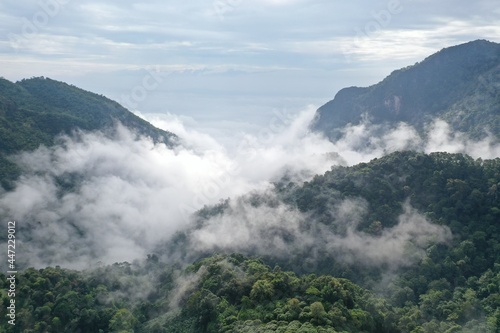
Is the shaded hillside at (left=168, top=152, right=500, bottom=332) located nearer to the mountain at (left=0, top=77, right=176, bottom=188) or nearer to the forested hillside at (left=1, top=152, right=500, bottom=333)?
the forested hillside at (left=1, top=152, right=500, bottom=333)

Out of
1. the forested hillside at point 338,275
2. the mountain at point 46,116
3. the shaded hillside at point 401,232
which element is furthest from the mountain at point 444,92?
the mountain at point 46,116

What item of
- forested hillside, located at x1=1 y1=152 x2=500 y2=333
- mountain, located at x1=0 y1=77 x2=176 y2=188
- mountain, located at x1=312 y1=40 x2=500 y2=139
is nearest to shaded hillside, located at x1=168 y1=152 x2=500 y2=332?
forested hillside, located at x1=1 y1=152 x2=500 y2=333

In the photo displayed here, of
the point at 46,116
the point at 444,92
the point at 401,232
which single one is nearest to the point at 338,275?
the point at 401,232

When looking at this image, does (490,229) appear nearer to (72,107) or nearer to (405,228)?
(405,228)

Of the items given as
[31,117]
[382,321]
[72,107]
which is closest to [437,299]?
[382,321]

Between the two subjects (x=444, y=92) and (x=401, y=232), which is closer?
(x=401, y=232)

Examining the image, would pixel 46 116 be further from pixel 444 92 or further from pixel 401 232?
pixel 444 92
